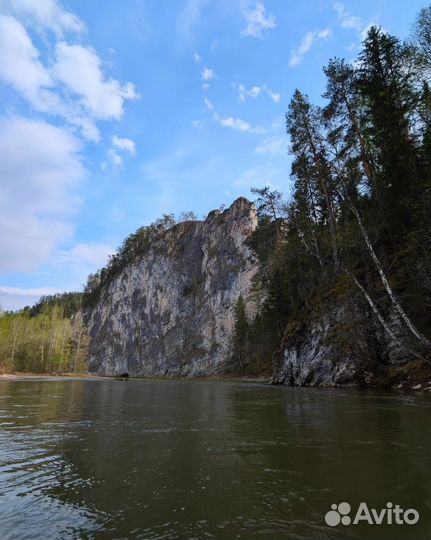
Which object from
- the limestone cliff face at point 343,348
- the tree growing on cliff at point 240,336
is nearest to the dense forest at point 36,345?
the tree growing on cliff at point 240,336

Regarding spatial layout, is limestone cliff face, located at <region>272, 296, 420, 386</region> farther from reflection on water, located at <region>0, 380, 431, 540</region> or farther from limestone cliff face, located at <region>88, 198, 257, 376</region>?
limestone cliff face, located at <region>88, 198, 257, 376</region>

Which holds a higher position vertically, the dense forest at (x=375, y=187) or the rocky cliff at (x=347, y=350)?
the dense forest at (x=375, y=187)

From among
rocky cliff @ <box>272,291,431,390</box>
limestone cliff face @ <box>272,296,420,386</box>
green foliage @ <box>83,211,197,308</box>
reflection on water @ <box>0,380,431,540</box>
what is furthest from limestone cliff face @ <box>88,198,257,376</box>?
reflection on water @ <box>0,380,431,540</box>

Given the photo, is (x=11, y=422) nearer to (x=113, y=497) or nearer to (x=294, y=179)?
(x=113, y=497)

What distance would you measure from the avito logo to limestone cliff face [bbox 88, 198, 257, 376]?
89.4 metres

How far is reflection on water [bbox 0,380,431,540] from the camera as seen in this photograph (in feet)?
14.5

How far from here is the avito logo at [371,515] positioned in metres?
4.54

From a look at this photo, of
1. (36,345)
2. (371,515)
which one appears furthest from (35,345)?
(371,515)

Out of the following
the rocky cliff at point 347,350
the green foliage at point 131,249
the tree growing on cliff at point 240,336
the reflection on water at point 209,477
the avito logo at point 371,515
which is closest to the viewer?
the reflection on water at point 209,477

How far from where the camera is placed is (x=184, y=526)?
441 cm

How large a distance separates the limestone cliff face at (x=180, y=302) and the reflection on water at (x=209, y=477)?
84215mm

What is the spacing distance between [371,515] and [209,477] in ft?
8.02

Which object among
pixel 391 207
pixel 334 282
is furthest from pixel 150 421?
pixel 334 282

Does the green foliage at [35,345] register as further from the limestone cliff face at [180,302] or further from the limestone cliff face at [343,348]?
the limestone cliff face at [343,348]
